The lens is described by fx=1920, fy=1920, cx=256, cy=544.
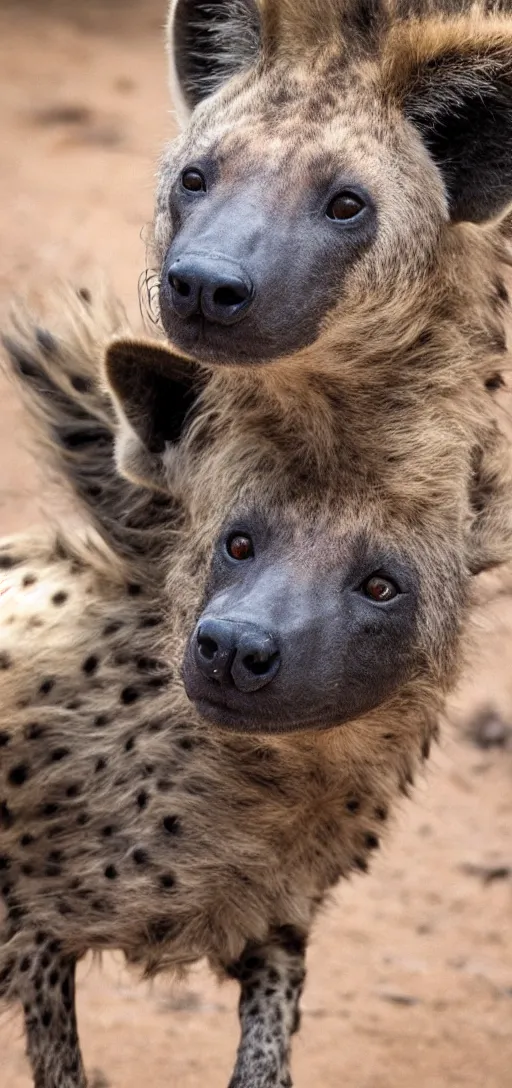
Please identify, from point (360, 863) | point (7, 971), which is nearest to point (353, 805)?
point (360, 863)

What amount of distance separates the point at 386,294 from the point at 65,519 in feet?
4.53

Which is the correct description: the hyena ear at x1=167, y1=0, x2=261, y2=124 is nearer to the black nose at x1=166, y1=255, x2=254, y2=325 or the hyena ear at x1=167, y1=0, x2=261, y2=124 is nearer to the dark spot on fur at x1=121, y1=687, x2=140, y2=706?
the black nose at x1=166, y1=255, x2=254, y2=325

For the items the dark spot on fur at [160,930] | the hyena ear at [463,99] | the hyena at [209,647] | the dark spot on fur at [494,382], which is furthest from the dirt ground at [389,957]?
the hyena ear at [463,99]

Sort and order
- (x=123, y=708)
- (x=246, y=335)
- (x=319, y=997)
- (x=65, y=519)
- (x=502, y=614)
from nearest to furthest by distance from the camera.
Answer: (x=246, y=335), (x=123, y=708), (x=65, y=519), (x=319, y=997), (x=502, y=614)

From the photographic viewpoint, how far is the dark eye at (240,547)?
4051 mm

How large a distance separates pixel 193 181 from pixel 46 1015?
6.87ft

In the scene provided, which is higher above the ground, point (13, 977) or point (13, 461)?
point (13, 977)

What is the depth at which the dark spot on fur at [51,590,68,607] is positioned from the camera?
4.72m

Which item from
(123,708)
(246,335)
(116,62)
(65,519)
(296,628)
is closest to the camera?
(246,335)

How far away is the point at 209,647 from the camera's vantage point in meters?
3.81

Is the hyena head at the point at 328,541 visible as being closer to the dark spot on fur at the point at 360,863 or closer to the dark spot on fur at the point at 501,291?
the dark spot on fur at the point at 501,291

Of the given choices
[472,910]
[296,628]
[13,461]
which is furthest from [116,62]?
[296,628]

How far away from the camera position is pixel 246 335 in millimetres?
3609

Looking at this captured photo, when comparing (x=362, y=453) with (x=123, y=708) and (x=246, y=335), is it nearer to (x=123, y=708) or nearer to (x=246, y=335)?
(x=246, y=335)
